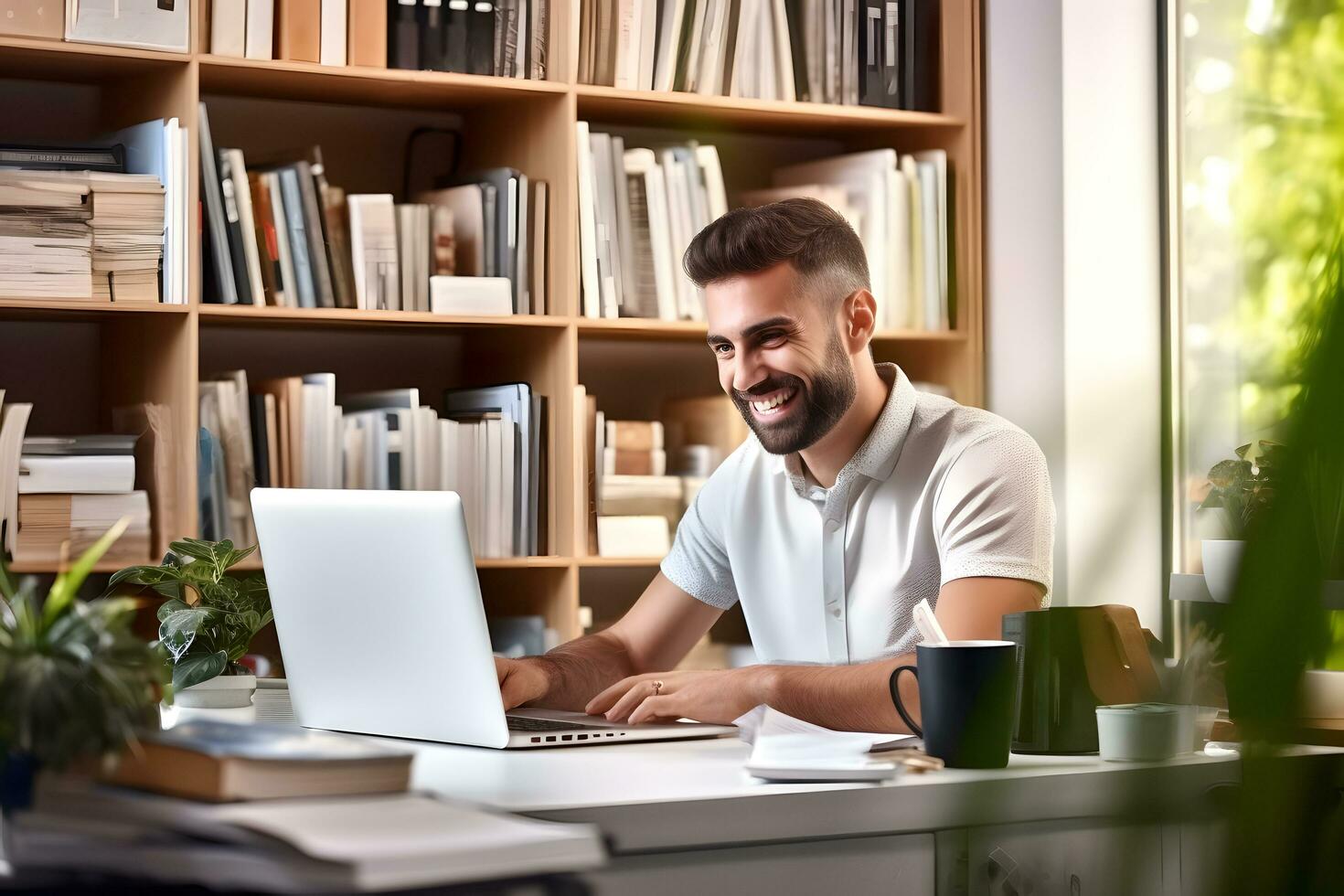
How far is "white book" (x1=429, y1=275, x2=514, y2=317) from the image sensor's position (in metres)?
2.98

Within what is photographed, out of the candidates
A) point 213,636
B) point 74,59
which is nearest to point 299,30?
point 74,59

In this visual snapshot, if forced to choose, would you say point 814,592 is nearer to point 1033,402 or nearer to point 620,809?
point 620,809

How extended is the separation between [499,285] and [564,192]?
0.23 m

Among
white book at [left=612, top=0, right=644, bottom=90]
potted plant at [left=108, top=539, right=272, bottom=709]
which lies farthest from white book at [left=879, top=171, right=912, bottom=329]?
potted plant at [left=108, top=539, right=272, bottom=709]

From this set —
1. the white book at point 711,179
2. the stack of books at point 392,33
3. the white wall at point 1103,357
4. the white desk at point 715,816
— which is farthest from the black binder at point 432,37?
the white wall at point 1103,357

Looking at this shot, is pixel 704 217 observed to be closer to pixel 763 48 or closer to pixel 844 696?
pixel 763 48

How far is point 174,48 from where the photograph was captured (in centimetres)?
276

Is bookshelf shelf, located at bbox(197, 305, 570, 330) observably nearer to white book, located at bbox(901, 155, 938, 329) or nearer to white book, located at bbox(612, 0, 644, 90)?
white book, located at bbox(612, 0, 644, 90)

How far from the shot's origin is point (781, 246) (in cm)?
233

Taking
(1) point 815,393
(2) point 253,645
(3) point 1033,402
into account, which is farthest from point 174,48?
(3) point 1033,402

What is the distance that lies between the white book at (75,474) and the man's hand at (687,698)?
133 centimetres

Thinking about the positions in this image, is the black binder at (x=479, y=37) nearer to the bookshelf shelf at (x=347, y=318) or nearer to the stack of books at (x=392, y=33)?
the stack of books at (x=392, y=33)

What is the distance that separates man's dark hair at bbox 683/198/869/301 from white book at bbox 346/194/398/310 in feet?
2.63

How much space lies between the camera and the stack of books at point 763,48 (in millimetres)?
3141
